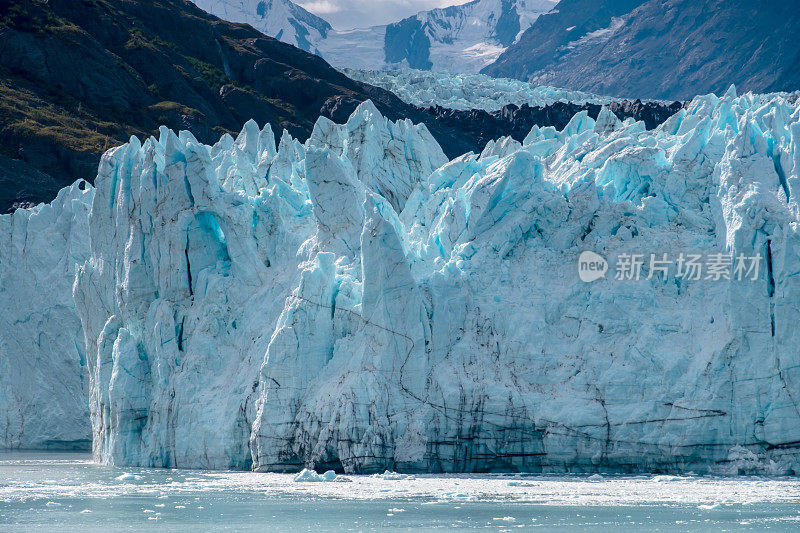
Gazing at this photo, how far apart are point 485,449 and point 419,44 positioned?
157 meters

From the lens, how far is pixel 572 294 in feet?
79.6

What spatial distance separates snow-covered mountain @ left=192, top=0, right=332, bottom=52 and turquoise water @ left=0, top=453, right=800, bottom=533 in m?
148

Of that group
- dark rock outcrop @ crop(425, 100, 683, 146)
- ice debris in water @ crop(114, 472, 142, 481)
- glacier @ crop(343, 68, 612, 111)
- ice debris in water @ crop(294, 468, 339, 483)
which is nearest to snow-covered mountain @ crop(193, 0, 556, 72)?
glacier @ crop(343, 68, 612, 111)

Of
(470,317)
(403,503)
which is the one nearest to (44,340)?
(470,317)

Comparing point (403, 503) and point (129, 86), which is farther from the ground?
point (129, 86)

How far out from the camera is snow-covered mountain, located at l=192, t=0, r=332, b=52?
552 ft

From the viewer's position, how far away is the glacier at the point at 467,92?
282 ft

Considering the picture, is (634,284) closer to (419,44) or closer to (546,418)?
(546,418)

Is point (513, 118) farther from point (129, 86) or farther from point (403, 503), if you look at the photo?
point (403, 503)

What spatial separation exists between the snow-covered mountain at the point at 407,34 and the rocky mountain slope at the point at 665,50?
16.4m

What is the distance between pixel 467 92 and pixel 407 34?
291 ft

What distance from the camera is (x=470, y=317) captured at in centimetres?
2425

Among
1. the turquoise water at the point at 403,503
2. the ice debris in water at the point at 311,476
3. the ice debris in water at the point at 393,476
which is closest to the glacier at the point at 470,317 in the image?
the ice debris in water at the point at 393,476

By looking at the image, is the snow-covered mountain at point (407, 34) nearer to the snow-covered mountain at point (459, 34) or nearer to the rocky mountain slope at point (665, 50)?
the snow-covered mountain at point (459, 34)
